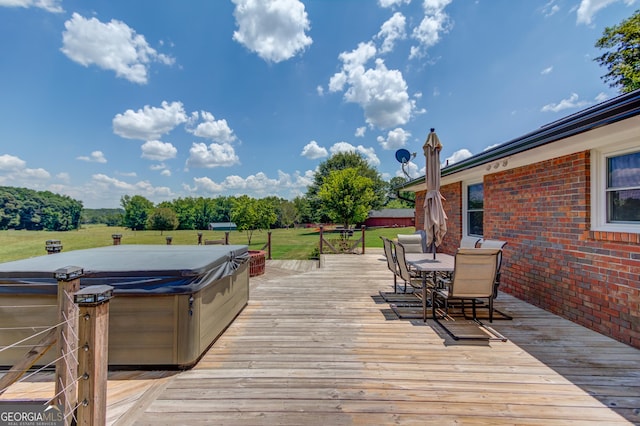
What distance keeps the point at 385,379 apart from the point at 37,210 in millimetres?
72833

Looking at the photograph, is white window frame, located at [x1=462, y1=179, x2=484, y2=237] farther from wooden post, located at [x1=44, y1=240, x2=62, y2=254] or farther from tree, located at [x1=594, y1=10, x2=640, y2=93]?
tree, located at [x1=594, y1=10, x2=640, y2=93]

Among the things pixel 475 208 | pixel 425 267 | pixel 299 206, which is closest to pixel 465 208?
pixel 475 208

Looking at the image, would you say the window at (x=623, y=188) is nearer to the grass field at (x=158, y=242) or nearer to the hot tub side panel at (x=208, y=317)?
the hot tub side panel at (x=208, y=317)

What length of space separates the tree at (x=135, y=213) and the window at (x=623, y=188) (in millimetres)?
66494

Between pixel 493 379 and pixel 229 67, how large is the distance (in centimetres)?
1451

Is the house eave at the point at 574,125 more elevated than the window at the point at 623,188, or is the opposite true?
the house eave at the point at 574,125

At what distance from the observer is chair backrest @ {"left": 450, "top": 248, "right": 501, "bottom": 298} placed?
3578 millimetres

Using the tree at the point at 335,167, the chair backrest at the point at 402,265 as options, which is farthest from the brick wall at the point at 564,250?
the tree at the point at 335,167

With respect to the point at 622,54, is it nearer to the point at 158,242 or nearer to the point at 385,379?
the point at 385,379

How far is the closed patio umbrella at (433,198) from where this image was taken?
452 centimetres

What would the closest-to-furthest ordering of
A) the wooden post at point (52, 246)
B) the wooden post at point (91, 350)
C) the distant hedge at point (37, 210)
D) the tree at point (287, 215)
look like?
the wooden post at point (91, 350)
the wooden post at point (52, 246)
the distant hedge at point (37, 210)
the tree at point (287, 215)

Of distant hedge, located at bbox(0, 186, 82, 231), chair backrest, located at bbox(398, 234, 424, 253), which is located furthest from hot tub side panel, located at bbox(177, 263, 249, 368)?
distant hedge, located at bbox(0, 186, 82, 231)

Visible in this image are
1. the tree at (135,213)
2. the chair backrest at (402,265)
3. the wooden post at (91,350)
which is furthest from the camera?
the tree at (135,213)

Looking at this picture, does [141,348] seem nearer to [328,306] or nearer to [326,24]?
[328,306]
